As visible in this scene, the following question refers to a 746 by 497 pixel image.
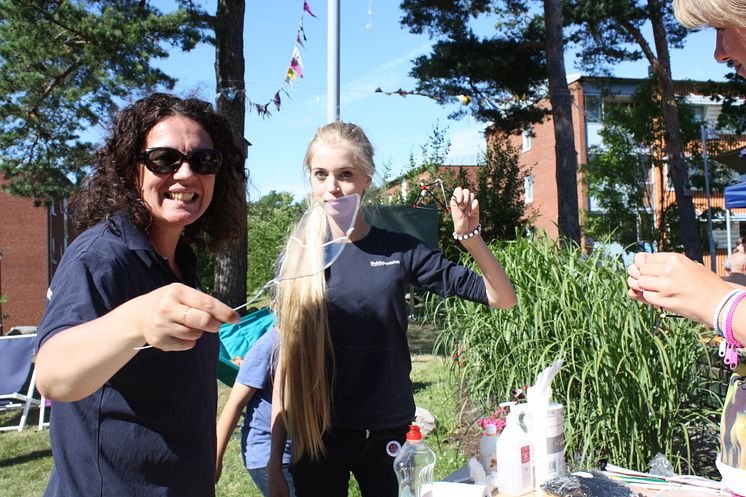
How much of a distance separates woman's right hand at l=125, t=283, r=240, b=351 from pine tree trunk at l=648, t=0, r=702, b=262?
15955 millimetres

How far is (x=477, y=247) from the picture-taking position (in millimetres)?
2182

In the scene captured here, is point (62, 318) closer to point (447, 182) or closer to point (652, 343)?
point (652, 343)

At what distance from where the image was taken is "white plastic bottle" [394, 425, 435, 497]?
6.19 feet

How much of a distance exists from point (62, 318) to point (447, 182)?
13.5 m

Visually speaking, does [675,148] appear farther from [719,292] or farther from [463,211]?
[719,292]

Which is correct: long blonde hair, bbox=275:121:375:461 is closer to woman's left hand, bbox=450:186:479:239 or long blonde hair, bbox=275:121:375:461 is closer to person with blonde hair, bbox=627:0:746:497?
woman's left hand, bbox=450:186:479:239

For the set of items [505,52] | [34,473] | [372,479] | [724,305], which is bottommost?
[34,473]

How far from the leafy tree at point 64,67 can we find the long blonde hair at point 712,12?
7.48m

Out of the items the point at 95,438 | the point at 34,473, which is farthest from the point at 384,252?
the point at 34,473

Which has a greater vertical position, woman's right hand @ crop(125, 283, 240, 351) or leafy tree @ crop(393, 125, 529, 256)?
leafy tree @ crop(393, 125, 529, 256)

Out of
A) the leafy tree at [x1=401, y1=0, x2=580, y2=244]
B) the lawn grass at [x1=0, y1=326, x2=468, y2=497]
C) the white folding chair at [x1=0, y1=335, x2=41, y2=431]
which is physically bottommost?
the lawn grass at [x1=0, y1=326, x2=468, y2=497]

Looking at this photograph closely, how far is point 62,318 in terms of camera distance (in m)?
1.22

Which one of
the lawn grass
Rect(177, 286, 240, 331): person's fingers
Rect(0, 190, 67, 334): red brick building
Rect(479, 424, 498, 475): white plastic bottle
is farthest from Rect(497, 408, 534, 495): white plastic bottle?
Rect(0, 190, 67, 334): red brick building

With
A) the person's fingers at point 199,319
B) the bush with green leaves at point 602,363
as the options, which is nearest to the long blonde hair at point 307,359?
the person's fingers at point 199,319
